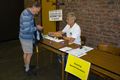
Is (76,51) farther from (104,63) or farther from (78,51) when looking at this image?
(104,63)

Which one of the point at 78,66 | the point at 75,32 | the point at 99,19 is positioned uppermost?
the point at 99,19

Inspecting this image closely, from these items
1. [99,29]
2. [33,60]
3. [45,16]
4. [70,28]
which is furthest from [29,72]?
[45,16]

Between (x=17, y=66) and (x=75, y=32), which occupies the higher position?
(x=75, y=32)

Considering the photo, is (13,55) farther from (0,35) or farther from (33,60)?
(0,35)

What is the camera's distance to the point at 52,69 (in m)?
4.53

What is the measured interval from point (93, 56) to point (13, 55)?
128 inches

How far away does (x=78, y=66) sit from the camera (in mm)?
2738

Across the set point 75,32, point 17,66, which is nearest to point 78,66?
point 75,32

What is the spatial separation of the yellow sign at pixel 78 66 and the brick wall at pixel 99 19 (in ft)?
6.06

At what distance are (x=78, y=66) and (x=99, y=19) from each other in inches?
86.8

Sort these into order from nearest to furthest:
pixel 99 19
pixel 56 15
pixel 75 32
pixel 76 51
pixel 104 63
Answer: pixel 104 63 → pixel 76 51 → pixel 75 32 → pixel 99 19 → pixel 56 15

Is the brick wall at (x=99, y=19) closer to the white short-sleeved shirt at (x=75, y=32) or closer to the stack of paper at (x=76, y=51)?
the white short-sleeved shirt at (x=75, y=32)

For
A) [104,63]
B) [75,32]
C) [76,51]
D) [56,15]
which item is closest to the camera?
[104,63]

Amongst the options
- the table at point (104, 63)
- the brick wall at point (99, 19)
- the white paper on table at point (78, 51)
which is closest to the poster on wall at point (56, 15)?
the brick wall at point (99, 19)
